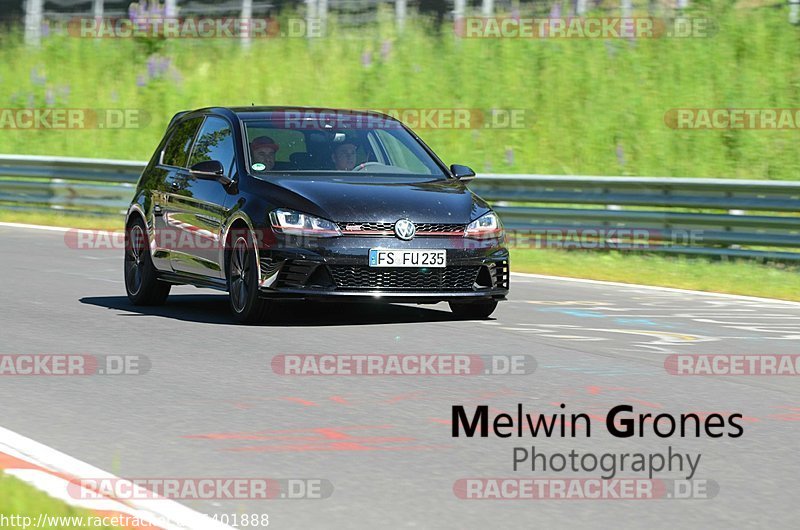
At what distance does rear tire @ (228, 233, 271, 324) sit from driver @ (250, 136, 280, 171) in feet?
2.53

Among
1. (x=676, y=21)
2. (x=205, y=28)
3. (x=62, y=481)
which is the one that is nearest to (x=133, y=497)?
(x=62, y=481)

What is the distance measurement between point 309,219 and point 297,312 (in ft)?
5.09

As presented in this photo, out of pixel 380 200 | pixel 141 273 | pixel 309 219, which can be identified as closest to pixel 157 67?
pixel 141 273

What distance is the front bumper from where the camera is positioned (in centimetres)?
1141

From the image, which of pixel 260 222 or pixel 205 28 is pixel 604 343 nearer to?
pixel 260 222

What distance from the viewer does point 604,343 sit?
1125 centimetres

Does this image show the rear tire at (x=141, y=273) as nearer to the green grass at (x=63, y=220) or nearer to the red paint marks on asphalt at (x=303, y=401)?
the red paint marks on asphalt at (x=303, y=401)

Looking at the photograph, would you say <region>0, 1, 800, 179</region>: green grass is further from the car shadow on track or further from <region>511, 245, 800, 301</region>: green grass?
the car shadow on track

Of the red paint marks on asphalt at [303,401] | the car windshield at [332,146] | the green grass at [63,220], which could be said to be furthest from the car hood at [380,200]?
the green grass at [63,220]

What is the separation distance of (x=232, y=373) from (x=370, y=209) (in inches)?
95.9

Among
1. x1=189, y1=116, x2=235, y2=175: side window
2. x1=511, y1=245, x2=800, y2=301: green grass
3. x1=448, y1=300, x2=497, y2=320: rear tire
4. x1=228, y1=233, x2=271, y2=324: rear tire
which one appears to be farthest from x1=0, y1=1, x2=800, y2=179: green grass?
x1=228, y1=233, x2=271, y2=324: rear tire

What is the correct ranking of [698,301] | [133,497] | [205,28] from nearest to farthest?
[133,497], [698,301], [205,28]

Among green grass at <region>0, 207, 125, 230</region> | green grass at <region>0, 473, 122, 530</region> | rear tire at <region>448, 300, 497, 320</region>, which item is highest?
green grass at <region>0, 473, 122, 530</region>

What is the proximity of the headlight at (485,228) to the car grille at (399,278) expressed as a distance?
0.27 metres
